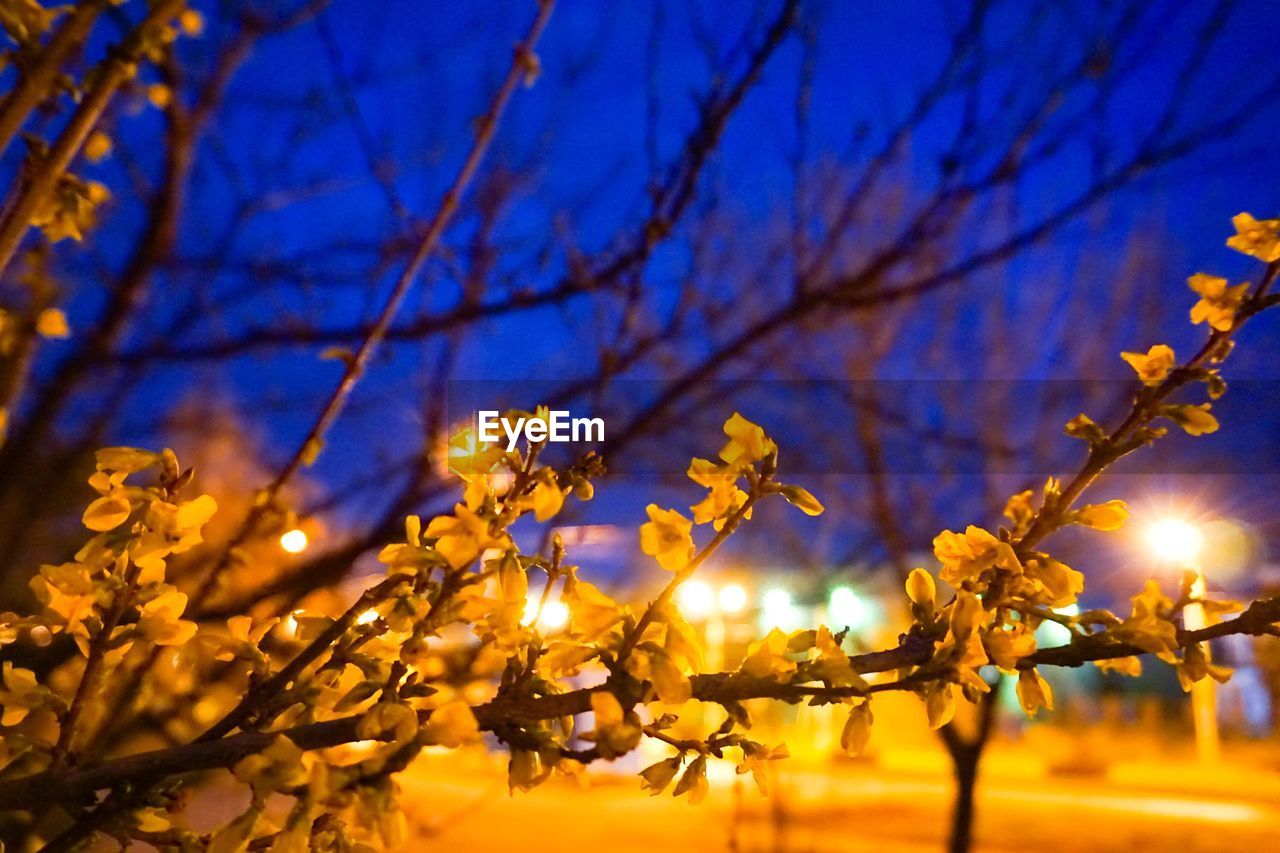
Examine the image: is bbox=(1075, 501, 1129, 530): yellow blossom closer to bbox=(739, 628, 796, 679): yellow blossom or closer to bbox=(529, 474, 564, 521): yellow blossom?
bbox=(739, 628, 796, 679): yellow blossom

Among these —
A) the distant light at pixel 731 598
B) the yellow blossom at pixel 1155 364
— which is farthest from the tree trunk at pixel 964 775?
the yellow blossom at pixel 1155 364

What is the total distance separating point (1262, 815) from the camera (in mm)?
6836

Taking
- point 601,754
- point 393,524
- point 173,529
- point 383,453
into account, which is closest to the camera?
point 601,754

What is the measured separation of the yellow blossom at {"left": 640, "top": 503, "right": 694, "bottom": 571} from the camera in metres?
0.72

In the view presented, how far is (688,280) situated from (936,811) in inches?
269

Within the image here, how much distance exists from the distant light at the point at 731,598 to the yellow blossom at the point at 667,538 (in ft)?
10.8

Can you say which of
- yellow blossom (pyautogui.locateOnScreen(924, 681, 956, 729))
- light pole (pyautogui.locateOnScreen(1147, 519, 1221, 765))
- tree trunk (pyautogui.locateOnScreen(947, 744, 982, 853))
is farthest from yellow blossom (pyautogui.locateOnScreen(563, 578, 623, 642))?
light pole (pyautogui.locateOnScreen(1147, 519, 1221, 765))

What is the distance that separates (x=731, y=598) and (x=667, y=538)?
3.80 metres

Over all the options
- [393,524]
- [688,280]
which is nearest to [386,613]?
[393,524]

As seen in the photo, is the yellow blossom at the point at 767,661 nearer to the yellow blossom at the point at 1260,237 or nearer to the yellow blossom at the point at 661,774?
the yellow blossom at the point at 661,774

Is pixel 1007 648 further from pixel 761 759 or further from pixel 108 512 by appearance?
pixel 108 512

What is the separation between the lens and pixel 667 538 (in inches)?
28.6

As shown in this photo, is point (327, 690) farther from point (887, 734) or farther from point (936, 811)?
point (887, 734)

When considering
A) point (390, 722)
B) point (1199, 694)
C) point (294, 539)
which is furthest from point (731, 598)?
point (1199, 694)
